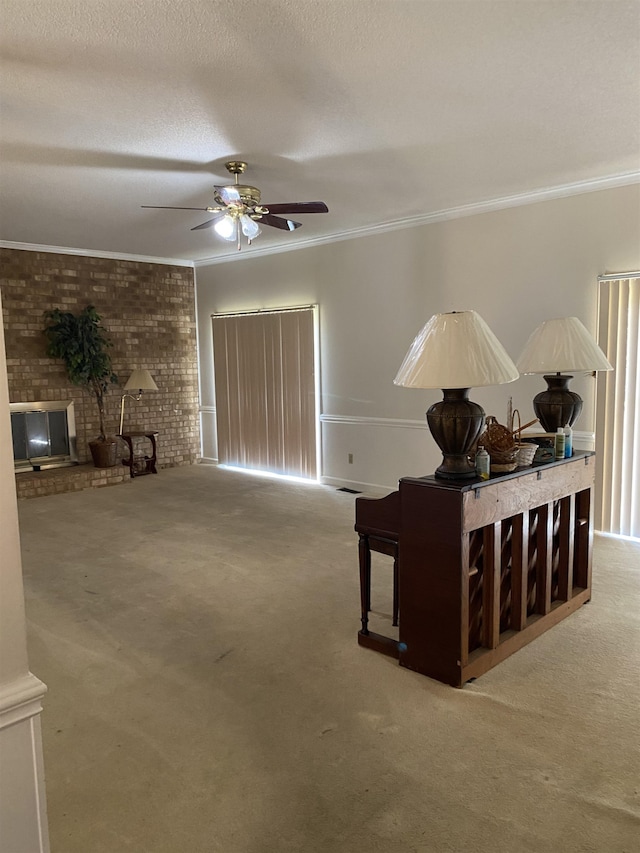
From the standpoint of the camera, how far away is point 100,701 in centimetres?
253

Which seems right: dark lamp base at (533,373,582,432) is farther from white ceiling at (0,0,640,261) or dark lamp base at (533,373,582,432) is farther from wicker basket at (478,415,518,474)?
white ceiling at (0,0,640,261)

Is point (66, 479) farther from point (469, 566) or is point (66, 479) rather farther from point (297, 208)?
point (469, 566)

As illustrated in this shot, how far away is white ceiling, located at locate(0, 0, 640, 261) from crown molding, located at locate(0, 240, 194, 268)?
61.7 inches

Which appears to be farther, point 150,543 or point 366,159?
point 150,543

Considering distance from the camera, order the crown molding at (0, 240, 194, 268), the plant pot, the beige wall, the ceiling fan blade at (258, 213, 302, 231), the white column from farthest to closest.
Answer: the plant pot < the crown molding at (0, 240, 194, 268) < the beige wall < the ceiling fan blade at (258, 213, 302, 231) < the white column

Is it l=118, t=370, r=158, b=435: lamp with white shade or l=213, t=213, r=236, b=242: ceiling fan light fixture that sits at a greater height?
l=213, t=213, r=236, b=242: ceiling fan light fixture

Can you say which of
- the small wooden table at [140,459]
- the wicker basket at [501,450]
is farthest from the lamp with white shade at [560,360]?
the small wooden table at [140,459]

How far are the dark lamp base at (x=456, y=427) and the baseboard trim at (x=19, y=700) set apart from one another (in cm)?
173

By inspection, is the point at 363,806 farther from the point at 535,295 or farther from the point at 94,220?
the point at 94,220

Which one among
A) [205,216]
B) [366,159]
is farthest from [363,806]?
[205,216]

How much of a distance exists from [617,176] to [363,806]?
438 cm

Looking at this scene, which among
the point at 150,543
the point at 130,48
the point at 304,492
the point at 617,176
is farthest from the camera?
the point at 304,492

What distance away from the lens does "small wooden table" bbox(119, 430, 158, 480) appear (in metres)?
7.18

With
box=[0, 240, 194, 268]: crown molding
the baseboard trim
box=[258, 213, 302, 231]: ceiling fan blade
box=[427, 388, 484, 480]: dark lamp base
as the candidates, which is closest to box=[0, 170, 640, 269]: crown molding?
box=[0, 240, 194, 268]: crown molding
